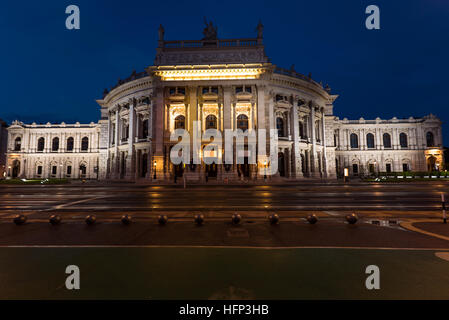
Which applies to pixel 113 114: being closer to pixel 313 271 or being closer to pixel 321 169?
pixel 321 169

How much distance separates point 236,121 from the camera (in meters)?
39.6

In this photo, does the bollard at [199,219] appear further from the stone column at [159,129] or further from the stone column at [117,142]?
the stone column at [117,142]

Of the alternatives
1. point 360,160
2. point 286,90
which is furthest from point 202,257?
point 360,160

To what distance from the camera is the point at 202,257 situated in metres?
4.43

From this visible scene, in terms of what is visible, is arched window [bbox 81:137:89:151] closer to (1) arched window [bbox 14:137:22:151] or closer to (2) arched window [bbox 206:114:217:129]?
(1) arched window [bbox 14:137:22:151]

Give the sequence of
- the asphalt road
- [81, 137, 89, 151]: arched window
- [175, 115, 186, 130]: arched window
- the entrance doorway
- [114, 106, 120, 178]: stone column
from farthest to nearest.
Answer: [81, 137, 89, 151]: arched window
[114, 106, 120, 178]: stone column
[175, 115, 186, 130]: arched window
the entrance doorway
the asphalt road

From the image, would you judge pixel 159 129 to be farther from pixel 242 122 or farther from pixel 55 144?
pixel 55 144

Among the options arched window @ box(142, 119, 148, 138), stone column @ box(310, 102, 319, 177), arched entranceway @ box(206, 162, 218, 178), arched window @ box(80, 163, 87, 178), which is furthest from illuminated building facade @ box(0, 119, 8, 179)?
stone column @ box(310, 102, 319, 177)

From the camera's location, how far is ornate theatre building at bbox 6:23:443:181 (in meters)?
38.3

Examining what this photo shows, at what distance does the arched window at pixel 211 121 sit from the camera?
40.3 meters

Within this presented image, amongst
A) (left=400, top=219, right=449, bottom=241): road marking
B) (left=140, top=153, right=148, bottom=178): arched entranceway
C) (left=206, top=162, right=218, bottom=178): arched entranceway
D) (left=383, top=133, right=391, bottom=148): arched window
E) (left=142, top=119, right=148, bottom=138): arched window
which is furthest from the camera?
(left=383, top=133, right=391, bottom=148): arched window

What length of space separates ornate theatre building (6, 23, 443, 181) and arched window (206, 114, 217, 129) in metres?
0.18
